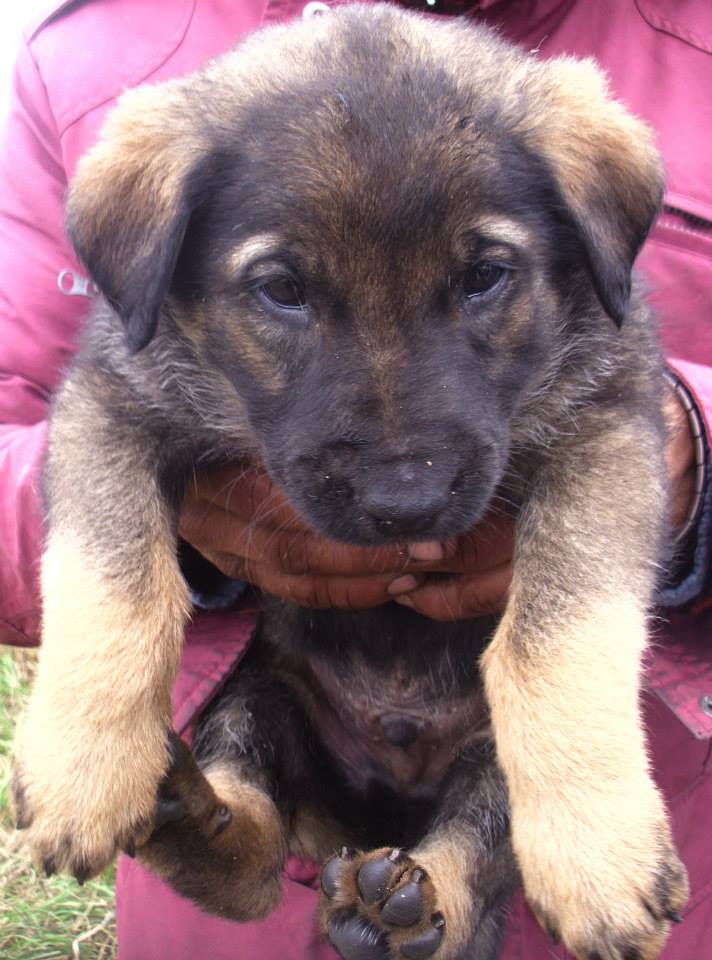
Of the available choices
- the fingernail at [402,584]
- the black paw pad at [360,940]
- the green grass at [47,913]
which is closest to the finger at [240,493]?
the fingernail at [402,584]

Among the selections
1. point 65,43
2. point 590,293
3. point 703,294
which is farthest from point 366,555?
point 65,43

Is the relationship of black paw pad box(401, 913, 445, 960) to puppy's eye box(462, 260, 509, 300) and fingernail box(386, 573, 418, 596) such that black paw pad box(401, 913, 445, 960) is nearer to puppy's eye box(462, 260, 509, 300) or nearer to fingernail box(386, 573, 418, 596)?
fingernail box(386, 573, 418, 596)

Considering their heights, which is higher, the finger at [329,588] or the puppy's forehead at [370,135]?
the puppy's forehead at [370,135]

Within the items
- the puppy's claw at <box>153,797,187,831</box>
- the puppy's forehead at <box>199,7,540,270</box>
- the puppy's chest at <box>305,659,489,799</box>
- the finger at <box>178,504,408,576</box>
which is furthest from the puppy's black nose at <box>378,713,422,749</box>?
the puppy's forehead at <box>199,7,540,270</box>

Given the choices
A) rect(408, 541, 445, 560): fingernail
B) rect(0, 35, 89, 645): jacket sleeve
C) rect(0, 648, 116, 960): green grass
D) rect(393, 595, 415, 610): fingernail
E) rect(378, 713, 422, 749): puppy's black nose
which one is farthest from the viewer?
rect(0, 648, 116, 960): green grass

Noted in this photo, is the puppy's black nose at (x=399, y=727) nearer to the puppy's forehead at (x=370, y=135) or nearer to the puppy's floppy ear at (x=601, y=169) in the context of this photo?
the puppy's floppy ear at (x=601, y=169)

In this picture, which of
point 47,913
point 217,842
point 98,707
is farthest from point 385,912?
point 47,913

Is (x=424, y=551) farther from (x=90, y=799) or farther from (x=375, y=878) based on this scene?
(x=90, y=799)
